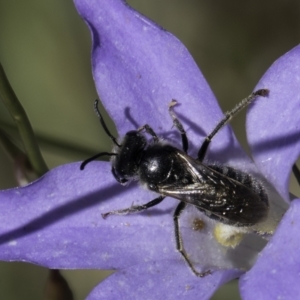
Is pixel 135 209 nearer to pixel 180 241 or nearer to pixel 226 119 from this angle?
pixel 180 241

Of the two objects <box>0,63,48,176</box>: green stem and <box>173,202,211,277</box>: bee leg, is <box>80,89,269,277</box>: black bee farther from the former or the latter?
<box>0,63,48,176</box>: green stem

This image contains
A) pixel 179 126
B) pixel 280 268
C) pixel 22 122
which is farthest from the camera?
pixel 22 122

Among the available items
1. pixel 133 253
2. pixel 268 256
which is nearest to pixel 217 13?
pixel 133 253

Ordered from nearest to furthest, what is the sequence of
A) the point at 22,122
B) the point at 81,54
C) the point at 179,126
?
the point at 179,126 → the point at 22,122 → the point at 81,54

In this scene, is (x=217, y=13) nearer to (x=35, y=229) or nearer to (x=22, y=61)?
(x=22, y=61)

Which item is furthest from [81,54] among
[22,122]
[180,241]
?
[180,241]

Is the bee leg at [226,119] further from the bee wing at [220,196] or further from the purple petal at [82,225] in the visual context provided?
the purple petal at [82,225]
